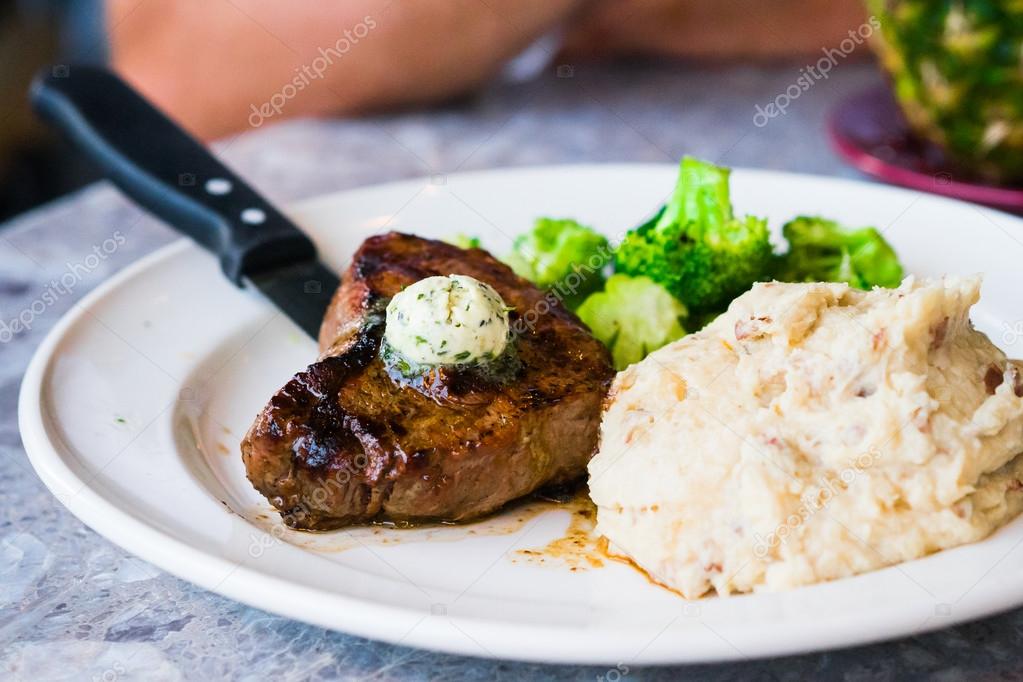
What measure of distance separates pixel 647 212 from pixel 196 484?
2387mm

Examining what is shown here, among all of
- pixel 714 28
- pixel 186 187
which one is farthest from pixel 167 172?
pixel 714 28

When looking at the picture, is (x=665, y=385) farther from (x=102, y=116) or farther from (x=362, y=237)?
(x=102, y=116)

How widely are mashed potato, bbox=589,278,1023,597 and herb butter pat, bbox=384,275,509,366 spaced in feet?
1.42

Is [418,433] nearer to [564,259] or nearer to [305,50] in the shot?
[564,259]

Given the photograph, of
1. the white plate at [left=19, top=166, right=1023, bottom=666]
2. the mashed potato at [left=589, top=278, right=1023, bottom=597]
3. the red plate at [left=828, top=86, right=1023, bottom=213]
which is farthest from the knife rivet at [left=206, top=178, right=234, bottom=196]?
the red plate at [left=828, top=86, right=1023, bottom=213]

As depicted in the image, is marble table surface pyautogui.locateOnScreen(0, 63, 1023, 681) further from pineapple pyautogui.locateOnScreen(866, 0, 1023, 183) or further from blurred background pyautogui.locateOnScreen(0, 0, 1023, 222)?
pineapple pyautogui.locateOnScreen(866, 0, 1023, 183)

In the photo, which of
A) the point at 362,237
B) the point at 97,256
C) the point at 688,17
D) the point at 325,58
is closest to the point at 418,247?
the point at 362,237

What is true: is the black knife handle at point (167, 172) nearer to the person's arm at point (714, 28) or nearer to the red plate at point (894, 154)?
the red plate at point (894, 154)

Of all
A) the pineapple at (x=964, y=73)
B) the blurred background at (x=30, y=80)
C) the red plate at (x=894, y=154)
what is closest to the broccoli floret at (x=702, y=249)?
the red plate at (x=894, y=154)

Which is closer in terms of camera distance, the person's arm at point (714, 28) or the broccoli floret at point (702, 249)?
the broccoli floret at point (702, 249)

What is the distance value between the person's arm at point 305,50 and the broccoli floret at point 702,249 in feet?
11.9

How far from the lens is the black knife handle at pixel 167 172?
398 centimetres

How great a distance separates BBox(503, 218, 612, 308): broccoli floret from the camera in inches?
152

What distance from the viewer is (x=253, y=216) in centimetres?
404
